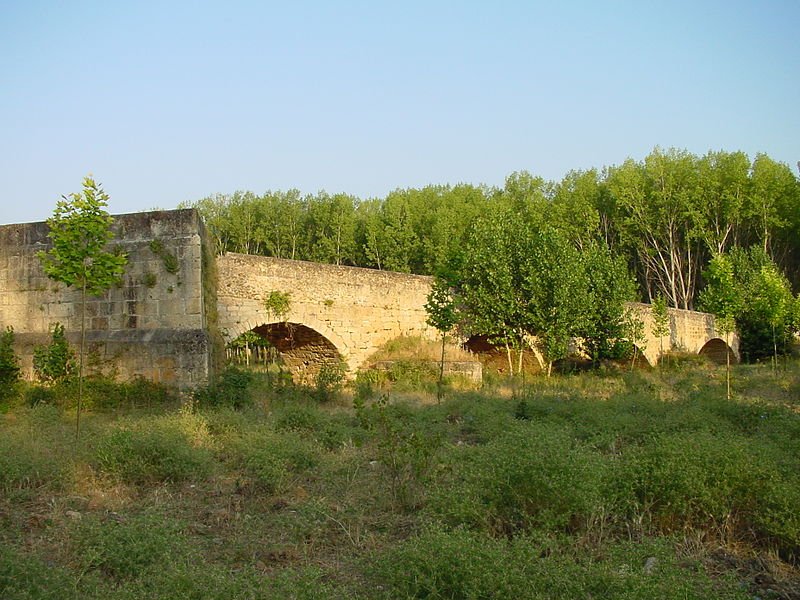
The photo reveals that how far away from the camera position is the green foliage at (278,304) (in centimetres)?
1414

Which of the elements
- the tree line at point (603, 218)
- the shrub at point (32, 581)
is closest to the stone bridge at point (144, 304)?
the shrub at point (32, 581)

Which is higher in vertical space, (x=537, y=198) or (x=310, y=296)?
(x=537, y=198)

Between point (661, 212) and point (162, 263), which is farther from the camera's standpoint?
point (661, 212)

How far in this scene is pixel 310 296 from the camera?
14953 mm

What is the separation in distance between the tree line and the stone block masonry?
20865 mm

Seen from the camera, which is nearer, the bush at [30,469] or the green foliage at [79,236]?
the bush at [30,469]

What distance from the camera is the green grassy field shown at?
364 cm

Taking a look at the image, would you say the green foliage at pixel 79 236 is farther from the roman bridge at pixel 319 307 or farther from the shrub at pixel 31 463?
the roman bridge at pixel 319 307

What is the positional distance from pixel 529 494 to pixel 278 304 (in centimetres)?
1009

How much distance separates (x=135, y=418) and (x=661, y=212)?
2834 cm

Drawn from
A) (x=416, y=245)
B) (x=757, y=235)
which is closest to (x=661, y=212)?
(x=757, y=235)

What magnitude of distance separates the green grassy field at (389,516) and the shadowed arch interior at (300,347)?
7114mm

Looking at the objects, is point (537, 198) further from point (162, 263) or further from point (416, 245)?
point (162, 263)

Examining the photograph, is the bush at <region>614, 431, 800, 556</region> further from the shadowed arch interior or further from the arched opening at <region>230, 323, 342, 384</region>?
A: the shadowed arch interior
